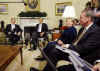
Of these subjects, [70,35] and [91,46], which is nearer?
[91,46]

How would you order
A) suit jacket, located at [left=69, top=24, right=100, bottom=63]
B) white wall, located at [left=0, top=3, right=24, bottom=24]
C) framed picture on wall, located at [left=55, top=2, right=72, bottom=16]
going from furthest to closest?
white wall, located at [left=0, top=3, right=24, bottom=24] < framed picture on wall, located at [left=55, top=2, right=72, bottom=16] < suit jacket, located at [left=69, top=24, right=100, bottom=63]

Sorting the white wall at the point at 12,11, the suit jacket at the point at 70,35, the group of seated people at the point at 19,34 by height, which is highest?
the white wall at the point at 12,11

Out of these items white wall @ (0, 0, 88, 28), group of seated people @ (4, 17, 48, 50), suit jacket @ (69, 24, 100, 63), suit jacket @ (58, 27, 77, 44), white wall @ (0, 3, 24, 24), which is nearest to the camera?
suit jacket @ (69, 24, 100, 63)

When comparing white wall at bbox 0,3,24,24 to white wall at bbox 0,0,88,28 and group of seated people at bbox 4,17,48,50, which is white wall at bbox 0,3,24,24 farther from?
group of seated people at bbox 4,17,48,50

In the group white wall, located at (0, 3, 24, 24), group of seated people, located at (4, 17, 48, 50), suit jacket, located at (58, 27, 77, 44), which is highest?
white wall, located at (0, 3, 24, 24)

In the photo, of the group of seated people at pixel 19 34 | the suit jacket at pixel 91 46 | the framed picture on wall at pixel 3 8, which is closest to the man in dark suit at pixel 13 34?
the group of seated people at pixel 19 34

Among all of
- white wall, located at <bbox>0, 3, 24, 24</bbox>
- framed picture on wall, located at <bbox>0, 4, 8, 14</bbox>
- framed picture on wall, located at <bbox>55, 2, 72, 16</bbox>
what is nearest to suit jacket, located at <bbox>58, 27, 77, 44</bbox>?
framed picture on wall, located at <bbox>55, 2, 72, 16</bbox>

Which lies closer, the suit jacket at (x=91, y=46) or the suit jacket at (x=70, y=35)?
the suit jacket at (x=91, y=46)

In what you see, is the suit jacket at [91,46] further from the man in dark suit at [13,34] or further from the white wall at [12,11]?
the white wall at [12,11]

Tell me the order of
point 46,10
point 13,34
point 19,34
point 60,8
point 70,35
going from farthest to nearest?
point 46,10
point 60,8
point 19,34
point 13,34
point 70,35

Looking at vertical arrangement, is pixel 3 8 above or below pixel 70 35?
above

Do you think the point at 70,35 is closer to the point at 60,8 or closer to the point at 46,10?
the point at 60,8

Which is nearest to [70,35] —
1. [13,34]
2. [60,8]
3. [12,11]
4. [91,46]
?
[91,46]

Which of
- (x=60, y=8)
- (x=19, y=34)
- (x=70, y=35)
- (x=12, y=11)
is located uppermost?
(x=60, y=8)
